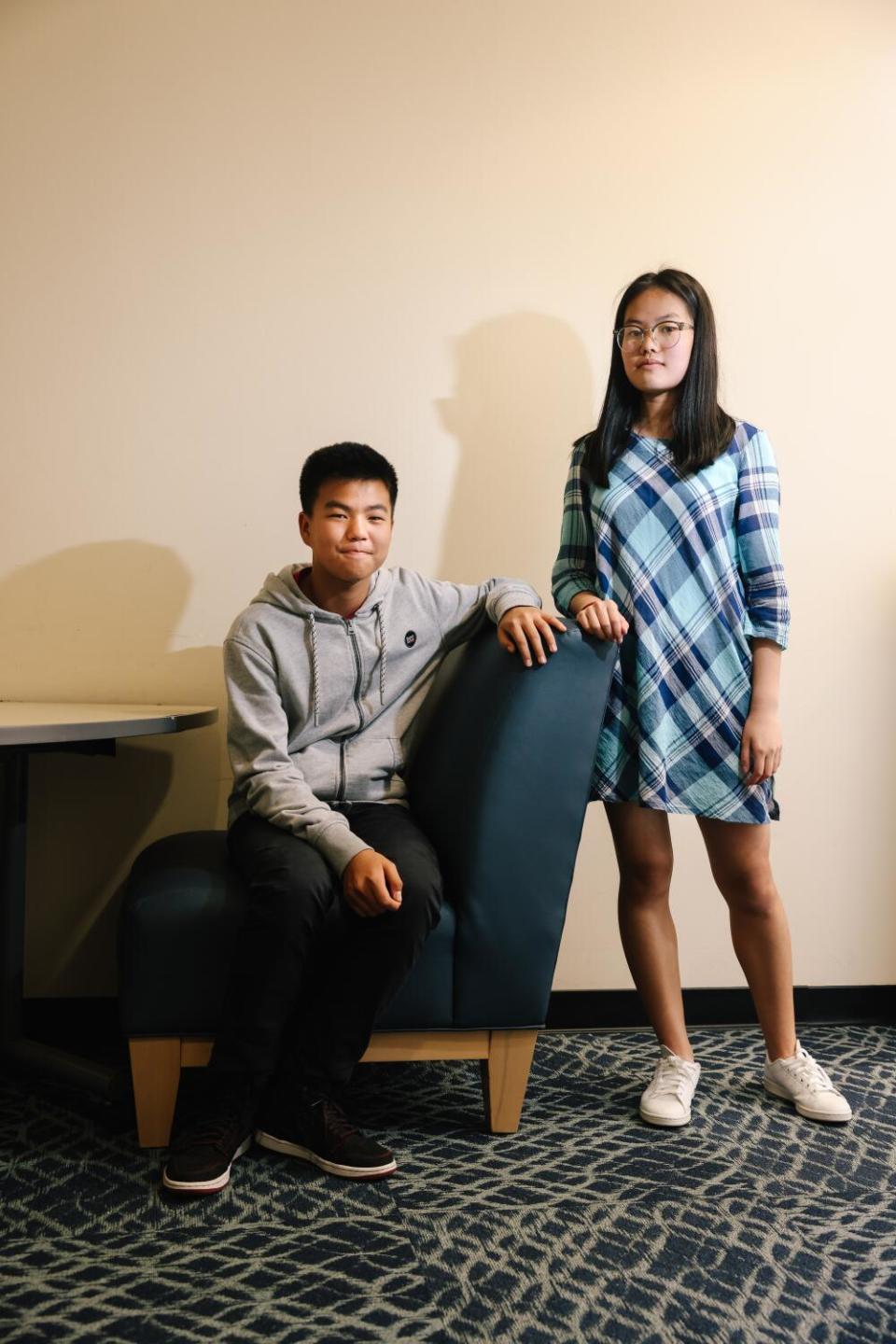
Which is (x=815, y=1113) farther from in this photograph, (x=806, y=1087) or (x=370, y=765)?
(x=370, y=765)

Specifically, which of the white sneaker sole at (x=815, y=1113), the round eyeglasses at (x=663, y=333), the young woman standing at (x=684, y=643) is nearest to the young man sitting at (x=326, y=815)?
the young woman standing at (x=684, y=643)

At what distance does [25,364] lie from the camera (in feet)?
7.37

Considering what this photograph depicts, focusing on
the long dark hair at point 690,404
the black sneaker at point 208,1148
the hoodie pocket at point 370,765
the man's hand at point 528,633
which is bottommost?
the black sneaker at point 208,1148

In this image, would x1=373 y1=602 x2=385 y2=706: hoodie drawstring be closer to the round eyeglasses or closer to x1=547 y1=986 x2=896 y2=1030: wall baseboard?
the round eyeglasses

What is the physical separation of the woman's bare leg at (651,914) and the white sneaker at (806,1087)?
0.55 ft

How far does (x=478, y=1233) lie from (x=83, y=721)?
88cm

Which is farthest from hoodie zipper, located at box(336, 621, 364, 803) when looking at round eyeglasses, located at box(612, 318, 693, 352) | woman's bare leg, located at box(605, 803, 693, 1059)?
round eyeglasses, located at box(612, 318, 693, 352)

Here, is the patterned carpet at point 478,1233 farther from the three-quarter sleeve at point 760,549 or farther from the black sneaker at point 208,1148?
the three-quarter sleeve at point 760,549

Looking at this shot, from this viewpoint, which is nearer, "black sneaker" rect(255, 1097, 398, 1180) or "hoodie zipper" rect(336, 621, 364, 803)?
"black sneaker" rect(255, 1097, 398, 1180)

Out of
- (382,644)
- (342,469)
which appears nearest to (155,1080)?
(382,644)

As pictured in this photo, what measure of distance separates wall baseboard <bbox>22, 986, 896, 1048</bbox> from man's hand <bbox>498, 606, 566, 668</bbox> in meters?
0.99

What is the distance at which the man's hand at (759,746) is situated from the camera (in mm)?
1825

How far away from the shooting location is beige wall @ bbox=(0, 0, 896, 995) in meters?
2.25

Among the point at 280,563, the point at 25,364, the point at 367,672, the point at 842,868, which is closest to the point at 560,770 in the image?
the point at 367,672
